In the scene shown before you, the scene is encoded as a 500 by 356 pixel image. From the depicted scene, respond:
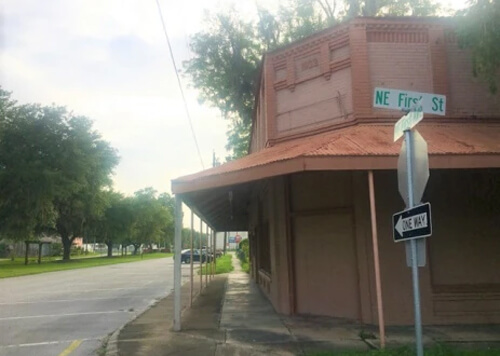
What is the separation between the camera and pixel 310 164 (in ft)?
23.6

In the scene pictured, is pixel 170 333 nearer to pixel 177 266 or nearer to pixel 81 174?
pixel 177 266

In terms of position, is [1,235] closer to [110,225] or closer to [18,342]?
[110,225]

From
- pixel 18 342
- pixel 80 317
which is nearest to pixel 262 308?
pixel 80 317

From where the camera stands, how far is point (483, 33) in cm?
827

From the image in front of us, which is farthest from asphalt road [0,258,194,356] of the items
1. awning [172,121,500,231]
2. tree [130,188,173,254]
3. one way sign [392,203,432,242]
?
tree [130,188,173,254]

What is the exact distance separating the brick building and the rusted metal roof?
0.12ft

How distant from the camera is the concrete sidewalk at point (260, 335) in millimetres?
7238

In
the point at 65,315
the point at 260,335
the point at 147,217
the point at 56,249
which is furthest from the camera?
the point at 56,249

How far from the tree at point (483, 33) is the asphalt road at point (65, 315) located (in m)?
8.34

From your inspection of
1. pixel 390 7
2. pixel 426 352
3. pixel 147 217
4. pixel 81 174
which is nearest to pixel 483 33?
pixel 426 352

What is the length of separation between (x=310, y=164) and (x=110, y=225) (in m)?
62.7

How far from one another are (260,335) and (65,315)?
19.9 feet

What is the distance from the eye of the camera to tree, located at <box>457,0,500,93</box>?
26.5 feet

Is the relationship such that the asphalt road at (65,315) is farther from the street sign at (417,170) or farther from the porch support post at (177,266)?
the street sign at (417,170)
